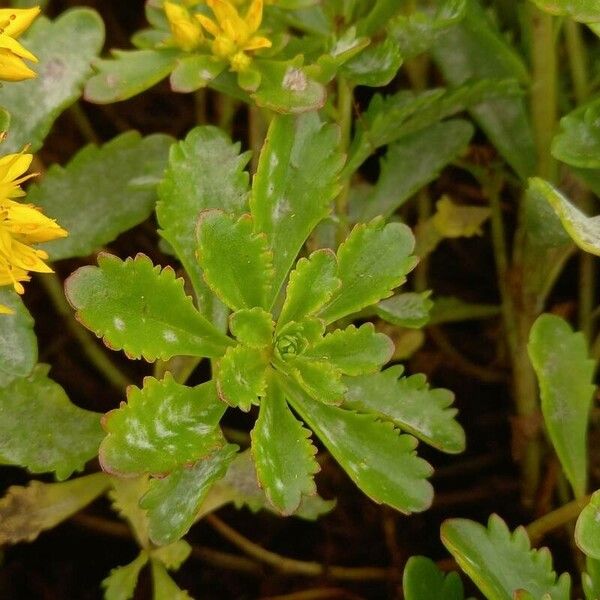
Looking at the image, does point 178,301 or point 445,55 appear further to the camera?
point 445,55

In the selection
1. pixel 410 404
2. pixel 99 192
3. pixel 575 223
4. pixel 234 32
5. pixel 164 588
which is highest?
pixel 234 32

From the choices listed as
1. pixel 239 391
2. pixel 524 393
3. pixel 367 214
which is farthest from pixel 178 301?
pixel 524 393

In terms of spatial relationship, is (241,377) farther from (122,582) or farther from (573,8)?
(573,8)

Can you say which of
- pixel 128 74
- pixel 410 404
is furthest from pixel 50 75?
pixel 410 404

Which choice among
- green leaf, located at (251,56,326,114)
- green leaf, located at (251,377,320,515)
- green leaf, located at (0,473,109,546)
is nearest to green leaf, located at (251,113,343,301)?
green leaf, located at (251,56,326,114)

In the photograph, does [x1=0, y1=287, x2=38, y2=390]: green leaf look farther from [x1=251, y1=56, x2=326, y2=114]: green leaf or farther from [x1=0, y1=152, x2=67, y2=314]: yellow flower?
[x1=251, y1=56, x2=326, y2=114]: green leaf

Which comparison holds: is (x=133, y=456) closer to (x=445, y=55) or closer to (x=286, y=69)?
(x=286, y=69)
